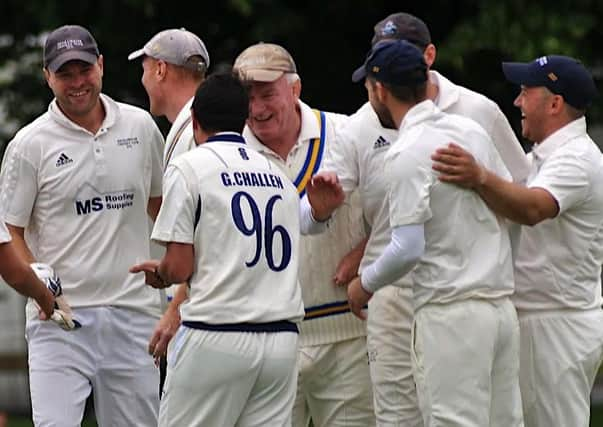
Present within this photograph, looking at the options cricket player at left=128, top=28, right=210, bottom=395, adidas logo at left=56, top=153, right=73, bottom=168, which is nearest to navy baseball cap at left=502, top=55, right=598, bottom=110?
cricket player at left=128, top=28, right=210, bottom=395

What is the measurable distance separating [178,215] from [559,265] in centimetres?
183

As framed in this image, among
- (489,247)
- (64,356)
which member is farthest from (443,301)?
(64,356)

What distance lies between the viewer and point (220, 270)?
640cm

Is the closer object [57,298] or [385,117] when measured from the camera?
[385,117]

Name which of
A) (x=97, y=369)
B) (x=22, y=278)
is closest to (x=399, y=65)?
(x=22, y=278)

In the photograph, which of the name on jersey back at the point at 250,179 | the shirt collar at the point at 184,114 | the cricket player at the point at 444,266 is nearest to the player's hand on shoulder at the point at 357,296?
the cricket player at the point at 444,266

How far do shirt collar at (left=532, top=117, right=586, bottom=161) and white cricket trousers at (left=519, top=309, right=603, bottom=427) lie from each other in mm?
722

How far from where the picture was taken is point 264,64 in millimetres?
7426

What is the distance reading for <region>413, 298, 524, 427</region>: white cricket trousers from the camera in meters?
6.64

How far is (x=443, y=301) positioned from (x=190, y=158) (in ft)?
4.03

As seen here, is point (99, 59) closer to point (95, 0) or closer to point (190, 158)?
point (190, 158)

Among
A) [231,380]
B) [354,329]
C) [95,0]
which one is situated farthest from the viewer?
[95,0]

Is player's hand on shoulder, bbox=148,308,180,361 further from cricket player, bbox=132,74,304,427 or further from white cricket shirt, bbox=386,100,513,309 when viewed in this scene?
white cricket shirt, bbox=386,100,513,309

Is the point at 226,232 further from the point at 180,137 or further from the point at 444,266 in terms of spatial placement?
the point at 180,137
